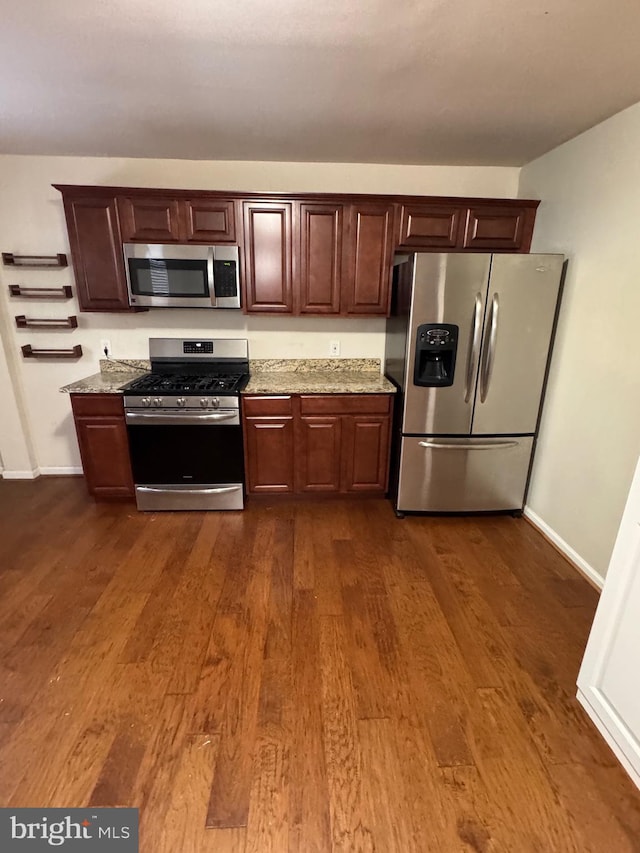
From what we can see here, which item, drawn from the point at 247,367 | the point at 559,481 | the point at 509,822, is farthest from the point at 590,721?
the point at 247,367

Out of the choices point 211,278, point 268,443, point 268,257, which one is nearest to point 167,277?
point 211,278

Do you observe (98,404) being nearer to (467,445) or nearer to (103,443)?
(103,443)

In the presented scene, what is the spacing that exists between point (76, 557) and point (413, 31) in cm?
301

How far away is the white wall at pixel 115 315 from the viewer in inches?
117

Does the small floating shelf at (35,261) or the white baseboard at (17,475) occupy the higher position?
the small floating shelf at (35,261)

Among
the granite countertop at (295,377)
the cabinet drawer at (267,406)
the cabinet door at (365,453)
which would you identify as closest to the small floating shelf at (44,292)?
the granite countertop at (295,377)

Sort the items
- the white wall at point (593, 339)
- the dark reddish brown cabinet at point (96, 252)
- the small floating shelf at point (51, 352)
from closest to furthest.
→ 1. the white wall at point (593, 339)
2. the dark reddish brown cabinet at point (96, 252)
3. the small floating shelf at point (51, 352)

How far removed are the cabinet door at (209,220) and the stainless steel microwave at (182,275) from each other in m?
0.10

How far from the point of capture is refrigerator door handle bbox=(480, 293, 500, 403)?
2.50 metres

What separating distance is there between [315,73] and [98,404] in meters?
2.27

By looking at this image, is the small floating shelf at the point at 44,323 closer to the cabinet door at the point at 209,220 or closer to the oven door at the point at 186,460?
the oven door at the point at 186,460

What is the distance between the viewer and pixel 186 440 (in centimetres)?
285

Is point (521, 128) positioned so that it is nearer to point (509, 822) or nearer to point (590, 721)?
point (590, 721)

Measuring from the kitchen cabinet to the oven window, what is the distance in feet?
2.55
